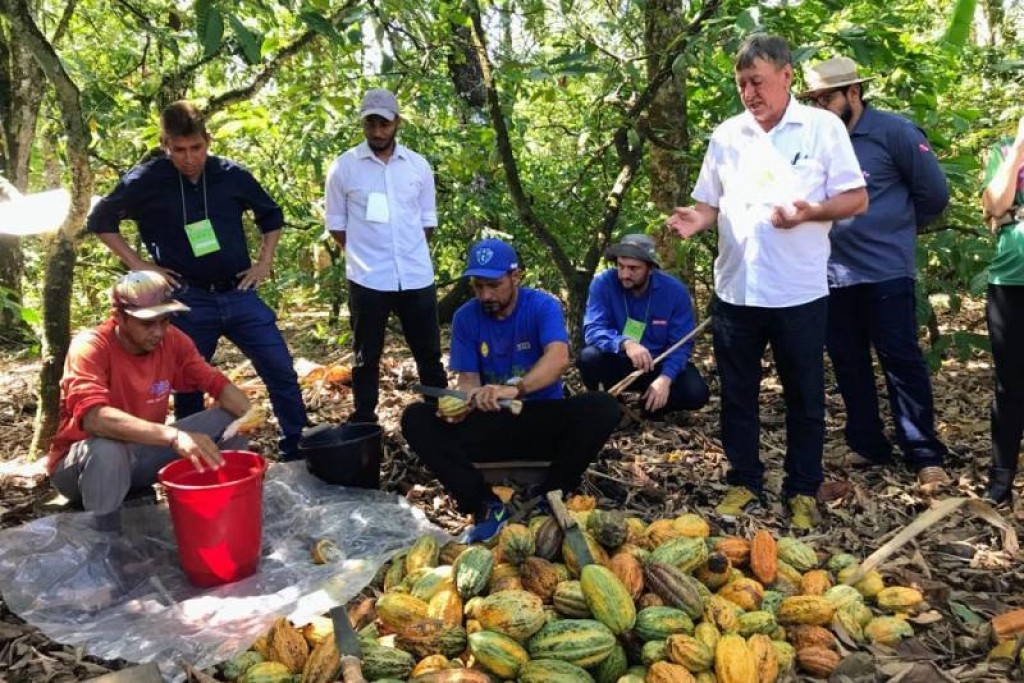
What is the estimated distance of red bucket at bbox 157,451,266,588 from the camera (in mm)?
3111

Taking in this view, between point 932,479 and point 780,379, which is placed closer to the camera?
point 780,379

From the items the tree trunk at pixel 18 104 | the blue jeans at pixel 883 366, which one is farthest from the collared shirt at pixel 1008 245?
the tree trunk at pixel 18 104

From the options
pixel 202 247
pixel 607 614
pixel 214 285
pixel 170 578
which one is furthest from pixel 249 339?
pixel 607 614

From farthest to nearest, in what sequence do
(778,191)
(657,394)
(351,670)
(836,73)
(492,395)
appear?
1. (657,394)
2. (836,73)
3. (492,395)
4. (778,191)
5. (351,670)

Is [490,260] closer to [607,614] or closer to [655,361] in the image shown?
[655,361]

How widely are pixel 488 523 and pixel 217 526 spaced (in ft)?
3.60

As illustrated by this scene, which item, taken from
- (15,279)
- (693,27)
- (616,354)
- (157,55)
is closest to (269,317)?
(616,354)

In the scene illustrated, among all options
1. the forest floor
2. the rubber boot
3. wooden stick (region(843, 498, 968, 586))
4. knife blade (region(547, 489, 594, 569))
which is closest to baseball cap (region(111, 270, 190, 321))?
the forest floor

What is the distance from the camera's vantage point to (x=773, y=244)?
3.41 meters

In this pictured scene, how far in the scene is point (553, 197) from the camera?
6.48 meters

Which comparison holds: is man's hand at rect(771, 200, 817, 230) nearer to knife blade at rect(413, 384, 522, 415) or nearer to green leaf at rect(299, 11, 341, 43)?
knife blade at rect(413, 384, 522, 415)

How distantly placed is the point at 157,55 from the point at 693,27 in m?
4.84

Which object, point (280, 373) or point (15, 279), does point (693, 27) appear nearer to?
point (280, 373)

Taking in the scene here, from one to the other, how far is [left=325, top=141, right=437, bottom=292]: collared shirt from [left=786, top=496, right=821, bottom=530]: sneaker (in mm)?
2283
